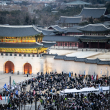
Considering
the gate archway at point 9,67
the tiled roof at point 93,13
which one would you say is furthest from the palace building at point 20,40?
the tiled roof at point 93,13

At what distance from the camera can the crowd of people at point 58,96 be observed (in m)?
32.4

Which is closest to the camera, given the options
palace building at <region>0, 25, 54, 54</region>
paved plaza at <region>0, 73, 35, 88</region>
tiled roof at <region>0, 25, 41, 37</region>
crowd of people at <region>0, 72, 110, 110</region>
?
crowd of people at <region>0, 72, 110, 110</region>

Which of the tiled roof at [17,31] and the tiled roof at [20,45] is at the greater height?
the tiled roof at [17,31]

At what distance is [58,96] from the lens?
35.4 metres

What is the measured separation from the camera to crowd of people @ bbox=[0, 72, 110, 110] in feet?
106

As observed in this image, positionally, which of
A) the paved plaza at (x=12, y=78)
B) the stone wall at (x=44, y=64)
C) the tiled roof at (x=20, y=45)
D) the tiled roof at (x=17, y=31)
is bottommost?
the paved plaza at (x=12, y=78)

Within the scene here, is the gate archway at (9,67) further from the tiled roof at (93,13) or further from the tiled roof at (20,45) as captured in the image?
the tiled roof at (93,13)

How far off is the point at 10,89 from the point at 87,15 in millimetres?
81707

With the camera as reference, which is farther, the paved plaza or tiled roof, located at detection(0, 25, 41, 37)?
tiled roof, located at detection(0, 25, 41, 37)

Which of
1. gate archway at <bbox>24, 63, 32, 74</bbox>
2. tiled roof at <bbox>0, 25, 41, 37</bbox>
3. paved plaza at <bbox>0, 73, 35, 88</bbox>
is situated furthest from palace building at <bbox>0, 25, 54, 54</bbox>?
paved plaza at <bbox>0, 73, 35, 88</bbox>

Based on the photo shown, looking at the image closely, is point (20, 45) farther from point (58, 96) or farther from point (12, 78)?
point (58, 96)

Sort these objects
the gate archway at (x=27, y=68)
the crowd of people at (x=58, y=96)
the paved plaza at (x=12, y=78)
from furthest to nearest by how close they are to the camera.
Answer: the gate archway at (x=27, y=68) → the paved plaza at (x=12, y=78) → the crowd of people at (x=58, y=96)

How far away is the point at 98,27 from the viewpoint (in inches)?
2921

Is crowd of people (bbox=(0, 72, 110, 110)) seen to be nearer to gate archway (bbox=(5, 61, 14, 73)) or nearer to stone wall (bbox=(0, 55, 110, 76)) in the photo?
stone wall (bbox=(0, 55, 110, 76))
